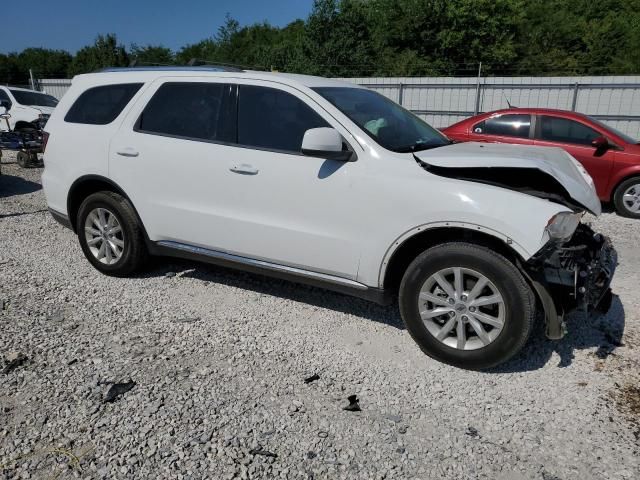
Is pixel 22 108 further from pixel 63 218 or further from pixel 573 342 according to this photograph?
pixel 573 342

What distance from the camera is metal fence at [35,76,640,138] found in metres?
14.7

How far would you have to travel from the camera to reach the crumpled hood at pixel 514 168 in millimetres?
3232

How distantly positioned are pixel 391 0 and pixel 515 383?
1657 inches

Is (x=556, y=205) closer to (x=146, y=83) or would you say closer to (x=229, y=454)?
(x=229, y=454)

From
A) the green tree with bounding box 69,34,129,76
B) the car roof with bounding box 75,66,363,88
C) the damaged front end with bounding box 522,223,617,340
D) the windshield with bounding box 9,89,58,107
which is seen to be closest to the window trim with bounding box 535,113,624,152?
Result: the car roof with bounding box 75,66,363,88

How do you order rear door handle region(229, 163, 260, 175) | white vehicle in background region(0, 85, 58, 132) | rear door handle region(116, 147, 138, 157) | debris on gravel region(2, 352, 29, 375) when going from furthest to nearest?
white vehicle in background region(0, 85, 58, 132) → rear door handle region(116, 147, 138, 157) → rear door handle region(229, 163, 260, 175) → debris on gravel region(2, 352, 29, 375)

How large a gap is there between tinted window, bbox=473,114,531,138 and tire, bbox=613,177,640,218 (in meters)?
1.59

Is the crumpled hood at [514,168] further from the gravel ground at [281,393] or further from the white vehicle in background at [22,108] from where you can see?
the white vehicle in background at [22,108]

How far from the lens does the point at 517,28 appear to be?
3862 centimetres

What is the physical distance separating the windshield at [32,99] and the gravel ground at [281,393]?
1187cm

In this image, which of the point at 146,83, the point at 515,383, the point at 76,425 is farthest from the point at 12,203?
the point at 515,383

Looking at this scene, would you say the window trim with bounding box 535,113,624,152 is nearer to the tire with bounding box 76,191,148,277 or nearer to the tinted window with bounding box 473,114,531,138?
the tinted window with bounding box 473,114,531,138

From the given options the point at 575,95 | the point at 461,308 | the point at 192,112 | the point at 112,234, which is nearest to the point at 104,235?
the point at 112,234

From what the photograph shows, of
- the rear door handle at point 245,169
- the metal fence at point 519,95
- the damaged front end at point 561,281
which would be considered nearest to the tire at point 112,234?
the rear door handle at point 245,169
